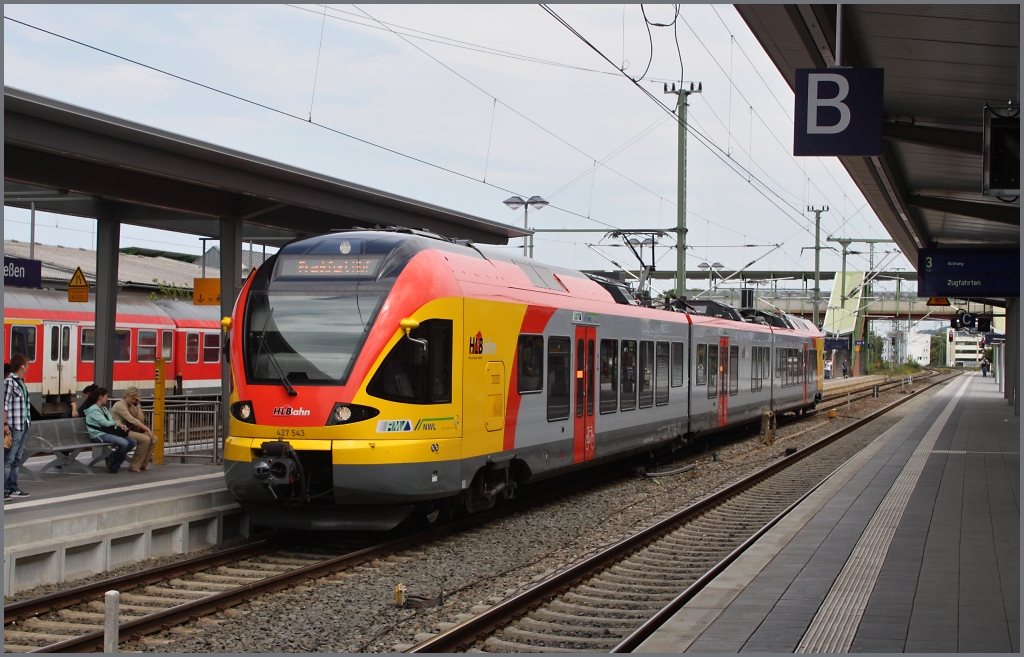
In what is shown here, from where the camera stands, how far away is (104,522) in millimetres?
9312

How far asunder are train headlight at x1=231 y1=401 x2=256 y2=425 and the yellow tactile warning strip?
582 cm

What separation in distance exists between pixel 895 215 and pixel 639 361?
28.4 feet

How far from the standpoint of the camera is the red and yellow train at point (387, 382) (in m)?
9.82

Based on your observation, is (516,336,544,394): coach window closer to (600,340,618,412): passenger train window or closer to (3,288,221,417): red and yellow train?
(600,340,618,412): passenger train window

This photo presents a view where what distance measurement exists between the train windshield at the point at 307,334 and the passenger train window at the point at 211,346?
68.7 feet

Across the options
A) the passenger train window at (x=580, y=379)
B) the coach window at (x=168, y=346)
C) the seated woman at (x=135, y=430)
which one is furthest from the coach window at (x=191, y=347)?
the passenger train window at (x=580, y=379)

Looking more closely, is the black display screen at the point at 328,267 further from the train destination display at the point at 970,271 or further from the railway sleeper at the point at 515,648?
the train destination display at the point at 970,271

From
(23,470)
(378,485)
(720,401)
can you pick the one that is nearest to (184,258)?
(720,401)

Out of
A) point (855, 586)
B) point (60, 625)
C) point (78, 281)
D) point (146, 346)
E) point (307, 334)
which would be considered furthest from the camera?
point (146, 346)

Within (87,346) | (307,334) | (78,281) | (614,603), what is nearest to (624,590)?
(614,603)

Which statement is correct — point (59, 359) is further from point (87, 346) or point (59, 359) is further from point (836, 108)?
point (836, 108)

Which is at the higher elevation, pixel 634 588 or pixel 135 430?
pixel 135 430

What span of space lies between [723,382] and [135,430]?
1300cm

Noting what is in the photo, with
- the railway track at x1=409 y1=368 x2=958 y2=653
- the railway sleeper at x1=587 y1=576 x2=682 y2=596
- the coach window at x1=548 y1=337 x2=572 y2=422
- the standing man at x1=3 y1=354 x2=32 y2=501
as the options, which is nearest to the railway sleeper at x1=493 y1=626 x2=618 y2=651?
the railway track at x1=409 y1=368 x2=958 y2=653
